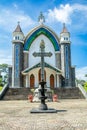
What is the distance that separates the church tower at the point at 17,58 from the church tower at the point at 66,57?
6.28m

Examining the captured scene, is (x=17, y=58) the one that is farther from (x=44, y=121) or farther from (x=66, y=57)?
(x=44, y=121)

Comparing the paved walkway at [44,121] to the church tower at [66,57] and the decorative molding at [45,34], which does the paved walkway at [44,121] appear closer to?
the church tower at [66,57]

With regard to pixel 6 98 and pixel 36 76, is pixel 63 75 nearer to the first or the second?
pixel 36 76

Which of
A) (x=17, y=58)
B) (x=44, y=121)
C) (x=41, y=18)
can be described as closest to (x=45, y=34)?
(x=41, y=18)

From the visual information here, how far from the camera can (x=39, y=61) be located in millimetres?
33906

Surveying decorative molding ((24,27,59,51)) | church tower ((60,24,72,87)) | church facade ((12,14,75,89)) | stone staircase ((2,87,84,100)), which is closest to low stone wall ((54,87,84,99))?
stone staircase ((2,87,84,100))

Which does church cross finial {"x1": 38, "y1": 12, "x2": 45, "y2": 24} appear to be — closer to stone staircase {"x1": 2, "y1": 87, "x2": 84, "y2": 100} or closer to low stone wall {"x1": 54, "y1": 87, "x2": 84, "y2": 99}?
stone staircase {"x1": 2, "y1": 87, "x2": 84, "y2": 100}

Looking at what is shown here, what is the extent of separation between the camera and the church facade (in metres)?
32.7

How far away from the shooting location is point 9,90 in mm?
27031

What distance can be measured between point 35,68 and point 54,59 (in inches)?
145

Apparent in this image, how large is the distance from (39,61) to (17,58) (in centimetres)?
346

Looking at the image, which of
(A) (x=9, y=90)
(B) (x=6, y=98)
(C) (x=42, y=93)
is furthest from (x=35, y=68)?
(C) (x=42, y=93)

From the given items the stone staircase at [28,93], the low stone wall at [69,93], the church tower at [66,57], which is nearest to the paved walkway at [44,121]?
the stone staircase at [28,93]

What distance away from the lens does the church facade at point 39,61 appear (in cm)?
3269
